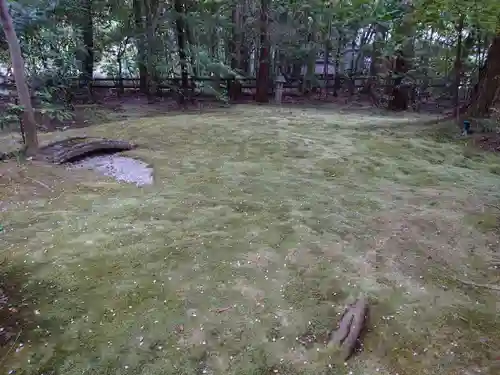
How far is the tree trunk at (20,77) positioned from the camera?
428cm

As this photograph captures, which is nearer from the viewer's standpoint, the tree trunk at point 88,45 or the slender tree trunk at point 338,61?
the tree trunk at point 88,45

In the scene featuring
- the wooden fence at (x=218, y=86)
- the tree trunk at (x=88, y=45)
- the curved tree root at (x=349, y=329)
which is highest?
the tree trunk at (x=88, y=45)

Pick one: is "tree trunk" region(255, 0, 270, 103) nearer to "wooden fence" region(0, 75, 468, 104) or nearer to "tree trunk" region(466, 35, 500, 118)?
"wooden fence" region(0, 75, 468, 104)

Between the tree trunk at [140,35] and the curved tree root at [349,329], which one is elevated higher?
the tree trunk at [140,35]

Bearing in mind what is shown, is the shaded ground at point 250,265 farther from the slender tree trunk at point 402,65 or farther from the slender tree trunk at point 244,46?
the slender tree trunk at point 244,46

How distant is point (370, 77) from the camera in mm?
11492

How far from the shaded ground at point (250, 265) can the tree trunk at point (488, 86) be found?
2080 mm

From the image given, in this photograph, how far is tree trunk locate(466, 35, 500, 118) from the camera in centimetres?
639

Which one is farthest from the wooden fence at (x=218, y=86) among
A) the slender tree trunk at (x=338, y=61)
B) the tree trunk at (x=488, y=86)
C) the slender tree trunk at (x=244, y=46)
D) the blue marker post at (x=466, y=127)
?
the blue marker post at (x=466, y=127)

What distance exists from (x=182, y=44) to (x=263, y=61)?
2154mm

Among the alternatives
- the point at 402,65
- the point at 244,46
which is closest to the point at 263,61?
the point at 244,46

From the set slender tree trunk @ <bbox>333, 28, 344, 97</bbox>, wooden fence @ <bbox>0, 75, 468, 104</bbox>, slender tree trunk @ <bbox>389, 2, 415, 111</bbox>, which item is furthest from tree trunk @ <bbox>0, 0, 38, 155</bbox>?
slender tree trunk @ <bbox>333, 28, 344, 97</bbox>

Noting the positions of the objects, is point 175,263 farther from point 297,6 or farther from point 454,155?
point 297,6

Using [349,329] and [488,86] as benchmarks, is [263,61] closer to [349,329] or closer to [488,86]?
[488,86]
